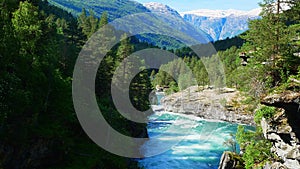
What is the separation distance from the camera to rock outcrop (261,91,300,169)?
18.7 meters

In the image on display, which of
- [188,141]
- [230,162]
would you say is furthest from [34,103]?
[188,141]

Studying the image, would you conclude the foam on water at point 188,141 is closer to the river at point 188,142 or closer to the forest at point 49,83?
the river at point 188,142

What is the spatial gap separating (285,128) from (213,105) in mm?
58142

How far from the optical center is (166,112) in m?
87.9

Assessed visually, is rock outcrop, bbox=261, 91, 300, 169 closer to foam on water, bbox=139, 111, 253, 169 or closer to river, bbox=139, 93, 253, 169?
river, bbox=139, 93, 253, 169

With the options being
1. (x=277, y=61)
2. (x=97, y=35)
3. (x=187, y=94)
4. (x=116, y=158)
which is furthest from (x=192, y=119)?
(x=277, y=61)

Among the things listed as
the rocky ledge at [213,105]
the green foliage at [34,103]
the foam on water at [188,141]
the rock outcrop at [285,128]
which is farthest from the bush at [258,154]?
the rocky ledge at [213,105]

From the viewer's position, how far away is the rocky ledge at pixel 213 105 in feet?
235

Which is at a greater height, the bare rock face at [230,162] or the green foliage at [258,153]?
the green foliage at [258,153]

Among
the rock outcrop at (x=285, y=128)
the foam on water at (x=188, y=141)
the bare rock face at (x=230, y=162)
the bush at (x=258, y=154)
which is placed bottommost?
the foam on water at (x=188, y=141)

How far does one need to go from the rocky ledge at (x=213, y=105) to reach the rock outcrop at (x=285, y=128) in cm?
4479

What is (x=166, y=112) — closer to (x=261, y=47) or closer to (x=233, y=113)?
(x=233, y=113)

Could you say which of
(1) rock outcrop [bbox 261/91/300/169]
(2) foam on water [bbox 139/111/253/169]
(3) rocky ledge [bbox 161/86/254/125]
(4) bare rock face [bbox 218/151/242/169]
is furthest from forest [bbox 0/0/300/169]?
(3) rocky ledge [bbox 161/86/254/125]

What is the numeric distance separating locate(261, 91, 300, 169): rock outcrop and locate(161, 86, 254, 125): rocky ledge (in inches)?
1764
